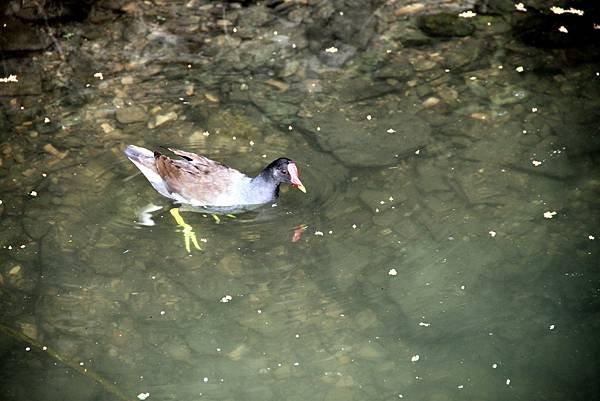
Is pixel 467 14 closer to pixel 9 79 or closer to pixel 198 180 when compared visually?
pixel 198 180

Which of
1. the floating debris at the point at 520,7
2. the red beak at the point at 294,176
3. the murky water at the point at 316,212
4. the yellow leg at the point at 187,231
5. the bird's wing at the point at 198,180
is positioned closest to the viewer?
the murky water at the point at 316,212

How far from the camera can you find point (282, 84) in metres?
7.29

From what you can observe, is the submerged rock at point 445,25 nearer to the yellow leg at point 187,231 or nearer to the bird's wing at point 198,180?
the bird's wing at point 198,180

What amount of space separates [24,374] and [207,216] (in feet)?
6.14

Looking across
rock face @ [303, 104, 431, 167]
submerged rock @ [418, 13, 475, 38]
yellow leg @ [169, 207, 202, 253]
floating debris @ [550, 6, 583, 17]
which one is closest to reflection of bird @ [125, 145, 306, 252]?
yellow leg @ [169, 207, 202, 253]

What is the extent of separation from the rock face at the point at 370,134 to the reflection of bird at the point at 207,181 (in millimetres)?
671

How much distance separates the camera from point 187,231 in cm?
588

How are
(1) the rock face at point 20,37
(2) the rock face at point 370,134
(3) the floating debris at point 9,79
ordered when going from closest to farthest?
1. (2) the rock face at point 370,134
2. (3) the floating debris at point 9,79
3. (1) the rock face at point 20,37

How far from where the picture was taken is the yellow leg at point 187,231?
5.75 m

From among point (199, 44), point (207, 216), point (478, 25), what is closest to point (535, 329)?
point (207, 216)

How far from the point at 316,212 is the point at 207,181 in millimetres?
901

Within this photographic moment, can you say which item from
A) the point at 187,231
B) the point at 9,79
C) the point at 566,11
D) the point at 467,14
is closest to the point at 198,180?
the point at 187,231

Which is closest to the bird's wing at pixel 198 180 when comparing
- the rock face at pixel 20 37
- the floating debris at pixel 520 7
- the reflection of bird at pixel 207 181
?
the reflection of bird at pixel 207 181

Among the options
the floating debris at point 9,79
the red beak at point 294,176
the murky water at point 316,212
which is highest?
the floating debris at point 9,79
